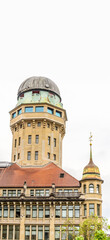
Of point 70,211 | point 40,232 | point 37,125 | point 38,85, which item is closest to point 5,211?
point 40,232

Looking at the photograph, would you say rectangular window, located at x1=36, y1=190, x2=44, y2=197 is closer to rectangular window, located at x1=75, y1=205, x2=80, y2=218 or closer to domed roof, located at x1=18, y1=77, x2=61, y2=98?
rectangular window, located at x1=75, y1=205, x2=80, y2=218

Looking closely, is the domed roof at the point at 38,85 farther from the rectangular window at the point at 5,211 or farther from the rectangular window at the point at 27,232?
the rectangular window at the point at 27,232

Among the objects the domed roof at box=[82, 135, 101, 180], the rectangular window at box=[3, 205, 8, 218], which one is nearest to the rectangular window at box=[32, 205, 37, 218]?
the rectangular window at box=[3, 205, 8, 218]

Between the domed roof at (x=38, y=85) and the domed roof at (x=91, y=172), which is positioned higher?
the domed roof at (x=38, y=85)

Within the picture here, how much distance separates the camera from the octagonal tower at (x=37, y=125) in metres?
76.5

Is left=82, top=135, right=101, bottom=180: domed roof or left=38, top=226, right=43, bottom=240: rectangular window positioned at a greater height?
left=82, top=135, right=101, bottom=180: domed roof

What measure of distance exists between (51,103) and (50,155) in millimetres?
11672

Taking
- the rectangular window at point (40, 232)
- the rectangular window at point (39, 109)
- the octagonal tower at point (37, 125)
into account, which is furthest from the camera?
the rectangular window at point (39, 109)

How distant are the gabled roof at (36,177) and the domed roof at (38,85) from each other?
18.1 m

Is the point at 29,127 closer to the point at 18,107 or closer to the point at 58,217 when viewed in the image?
the point at 18,107

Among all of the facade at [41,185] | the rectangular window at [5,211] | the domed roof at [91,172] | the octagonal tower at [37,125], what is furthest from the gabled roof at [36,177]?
the rectangular window at [5,211]

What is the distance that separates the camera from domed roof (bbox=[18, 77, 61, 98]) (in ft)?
271

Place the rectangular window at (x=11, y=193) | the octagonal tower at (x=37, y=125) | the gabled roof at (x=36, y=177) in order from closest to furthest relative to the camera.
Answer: the rectangular window at (x=11, y=193) < the gabled roof at (x=36, y=177) < the octagonal tower at (x=37, y=125)

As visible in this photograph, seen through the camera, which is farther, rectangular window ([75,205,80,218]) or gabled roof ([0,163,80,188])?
gabled roof ([0,163,80,188])
